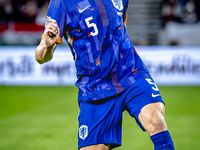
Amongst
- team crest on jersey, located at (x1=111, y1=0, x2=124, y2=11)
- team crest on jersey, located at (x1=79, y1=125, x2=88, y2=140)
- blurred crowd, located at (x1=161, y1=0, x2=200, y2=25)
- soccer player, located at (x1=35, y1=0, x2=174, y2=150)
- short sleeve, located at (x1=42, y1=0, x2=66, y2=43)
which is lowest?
team crest on jersey, located at (x1=79, y1=125, x2=88, y2=140)

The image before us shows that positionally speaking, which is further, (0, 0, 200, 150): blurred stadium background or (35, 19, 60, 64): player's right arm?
(0, 0, 200, 150): blurred stadium background

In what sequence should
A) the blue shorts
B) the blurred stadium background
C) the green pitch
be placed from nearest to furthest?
the blue shorts
the green pitch
the blurred stadium background

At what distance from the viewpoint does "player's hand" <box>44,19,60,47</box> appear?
228 cm

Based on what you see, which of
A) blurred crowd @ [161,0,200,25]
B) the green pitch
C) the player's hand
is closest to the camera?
the player's hand

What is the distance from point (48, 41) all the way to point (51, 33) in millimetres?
86

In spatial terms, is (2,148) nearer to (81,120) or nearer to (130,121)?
(81,120)

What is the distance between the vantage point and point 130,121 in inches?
243

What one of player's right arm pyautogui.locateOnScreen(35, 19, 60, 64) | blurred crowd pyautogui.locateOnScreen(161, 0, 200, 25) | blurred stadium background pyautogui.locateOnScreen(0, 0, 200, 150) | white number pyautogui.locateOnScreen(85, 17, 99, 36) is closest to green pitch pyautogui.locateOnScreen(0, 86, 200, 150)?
blurred stadium background pyautogui.locateOnScreen(0, 0, 200, 150)

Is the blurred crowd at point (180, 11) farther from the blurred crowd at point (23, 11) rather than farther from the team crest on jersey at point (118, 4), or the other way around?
the team crest on jersey at point (118, 4)

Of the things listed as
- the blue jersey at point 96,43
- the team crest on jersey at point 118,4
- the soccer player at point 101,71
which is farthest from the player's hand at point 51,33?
the team crest on jersey at point 118,4

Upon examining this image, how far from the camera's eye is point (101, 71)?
2.59 metres

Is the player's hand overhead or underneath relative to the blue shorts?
overhead

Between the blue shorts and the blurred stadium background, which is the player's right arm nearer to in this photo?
the blue shorts

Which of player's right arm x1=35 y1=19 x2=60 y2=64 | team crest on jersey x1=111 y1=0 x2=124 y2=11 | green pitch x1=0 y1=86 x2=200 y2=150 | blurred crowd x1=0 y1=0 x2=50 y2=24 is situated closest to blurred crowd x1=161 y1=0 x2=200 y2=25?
green pitch x1=0 y1=86 x2=200 y2=150
